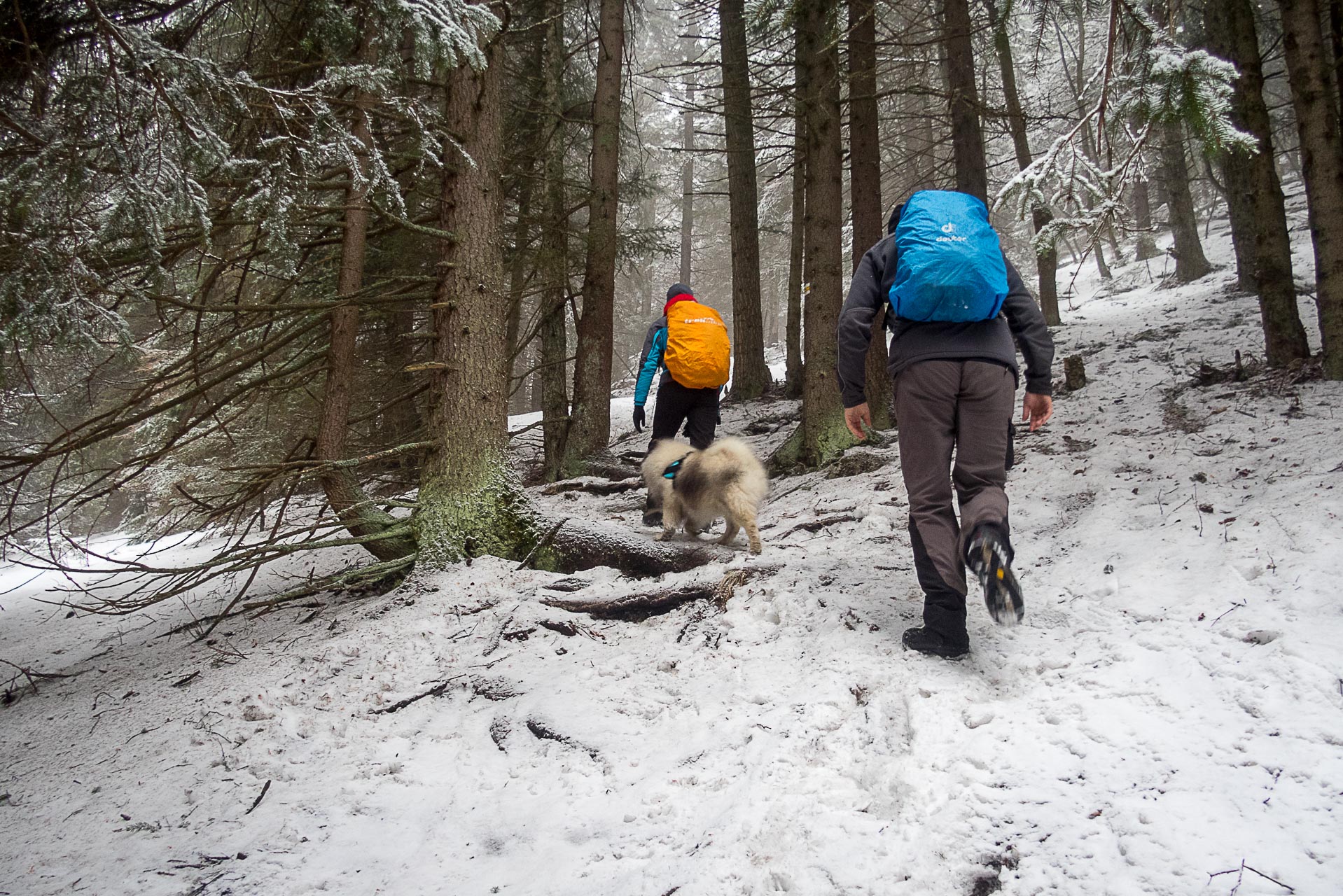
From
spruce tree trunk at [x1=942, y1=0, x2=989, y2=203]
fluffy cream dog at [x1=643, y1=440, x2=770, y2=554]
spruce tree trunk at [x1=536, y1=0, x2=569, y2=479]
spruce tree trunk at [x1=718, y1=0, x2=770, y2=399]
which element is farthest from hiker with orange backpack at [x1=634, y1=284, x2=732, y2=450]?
spruce tree trunk at [x1=942, y1=0, x2=989, y2=203]

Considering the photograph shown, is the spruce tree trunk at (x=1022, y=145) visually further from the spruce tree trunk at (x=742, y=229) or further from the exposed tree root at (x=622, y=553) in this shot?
the exposed tree root at (x=622, y=553)

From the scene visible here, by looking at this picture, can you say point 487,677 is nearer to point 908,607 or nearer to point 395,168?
point 908,607

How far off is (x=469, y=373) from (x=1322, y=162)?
711 cm

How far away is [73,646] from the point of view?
5414mm

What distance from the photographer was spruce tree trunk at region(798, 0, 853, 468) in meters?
6.99

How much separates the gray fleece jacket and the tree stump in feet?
18.2

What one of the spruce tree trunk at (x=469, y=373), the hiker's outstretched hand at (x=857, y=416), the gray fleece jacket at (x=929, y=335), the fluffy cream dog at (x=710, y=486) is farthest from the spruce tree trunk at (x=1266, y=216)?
the spruce tree trunk at (x=469, y=373)

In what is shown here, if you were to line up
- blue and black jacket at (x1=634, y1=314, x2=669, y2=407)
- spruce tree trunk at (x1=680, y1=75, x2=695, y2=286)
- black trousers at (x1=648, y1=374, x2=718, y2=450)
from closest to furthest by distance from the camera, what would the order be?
blue and black jacket at (x1=634, y1=314, x2=669, y2=407) < black trousers at (x1=648, y1=374, x2=718, y2=450) < spruce tree trunk at (x1=680, y1=75, x2=695, y2=286)

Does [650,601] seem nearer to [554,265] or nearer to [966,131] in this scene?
[554,265]

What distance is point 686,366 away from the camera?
6.17 metres

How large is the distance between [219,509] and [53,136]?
7.18ft

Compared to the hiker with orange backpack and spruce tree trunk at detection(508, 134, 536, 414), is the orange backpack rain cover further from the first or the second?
spruce tree trunk at detection(508, 134, 536, 414)

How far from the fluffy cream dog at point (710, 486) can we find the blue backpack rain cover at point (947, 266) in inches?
85.5

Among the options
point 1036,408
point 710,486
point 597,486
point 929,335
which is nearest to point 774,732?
point 929,335
